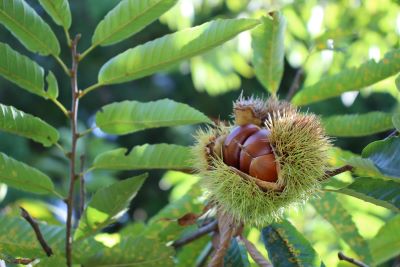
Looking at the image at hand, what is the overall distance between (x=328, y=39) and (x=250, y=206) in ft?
2.52

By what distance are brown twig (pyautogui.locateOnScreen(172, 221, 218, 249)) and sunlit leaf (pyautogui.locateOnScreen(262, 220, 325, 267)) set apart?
0.16 metres

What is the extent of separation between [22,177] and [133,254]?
0.28 metres

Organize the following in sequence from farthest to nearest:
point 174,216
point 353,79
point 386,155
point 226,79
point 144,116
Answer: point 226,79, point 174,216, point 353,79, point 144,116, point 386,155

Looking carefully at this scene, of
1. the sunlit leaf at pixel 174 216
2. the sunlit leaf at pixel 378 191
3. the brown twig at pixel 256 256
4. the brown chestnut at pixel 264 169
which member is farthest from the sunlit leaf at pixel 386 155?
the sunlit leaf at pixel 174 216

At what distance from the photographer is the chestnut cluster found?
1.24 metres

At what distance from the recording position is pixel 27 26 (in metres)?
1.28

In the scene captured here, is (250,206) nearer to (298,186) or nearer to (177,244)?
(298,186)

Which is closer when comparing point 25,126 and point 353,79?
point 25,126

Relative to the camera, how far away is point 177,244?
58.9 inches

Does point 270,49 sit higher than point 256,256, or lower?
higher

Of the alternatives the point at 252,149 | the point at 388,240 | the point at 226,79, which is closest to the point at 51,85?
the point at 252,149

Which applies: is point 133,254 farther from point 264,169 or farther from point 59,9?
point 59,9

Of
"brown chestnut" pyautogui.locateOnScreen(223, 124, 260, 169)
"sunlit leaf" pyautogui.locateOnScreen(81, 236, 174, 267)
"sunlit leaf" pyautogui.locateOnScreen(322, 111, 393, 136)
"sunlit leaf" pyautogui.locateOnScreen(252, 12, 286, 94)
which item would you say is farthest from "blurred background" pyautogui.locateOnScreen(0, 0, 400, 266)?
"sunlit leaf" pyautogui.locateOnScreen(81, 236, 174, 267)

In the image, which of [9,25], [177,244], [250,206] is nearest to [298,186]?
[250,206]
